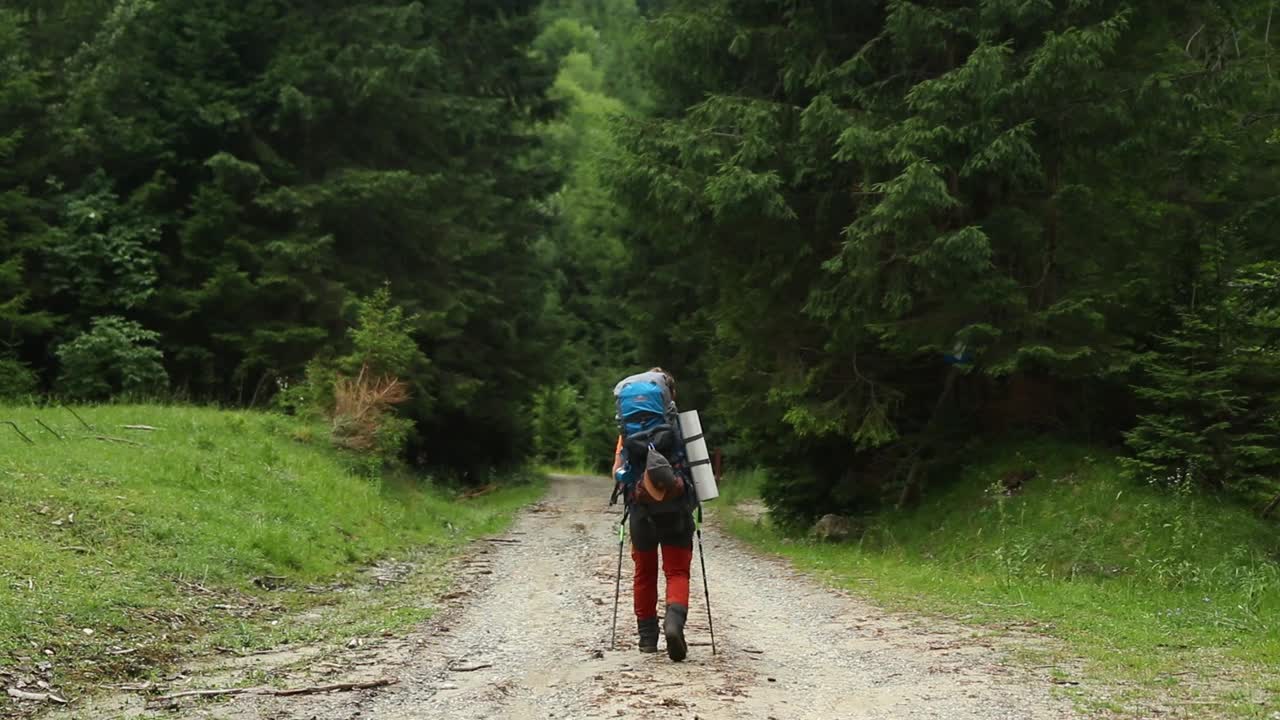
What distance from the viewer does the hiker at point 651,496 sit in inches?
299

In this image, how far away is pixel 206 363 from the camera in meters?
22.6

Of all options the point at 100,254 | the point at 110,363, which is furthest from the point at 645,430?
the point at 100,254

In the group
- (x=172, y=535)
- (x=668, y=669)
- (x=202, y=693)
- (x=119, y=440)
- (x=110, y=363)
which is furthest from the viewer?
(x=110, y=363)

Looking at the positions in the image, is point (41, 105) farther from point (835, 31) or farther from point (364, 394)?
point (835, 31)

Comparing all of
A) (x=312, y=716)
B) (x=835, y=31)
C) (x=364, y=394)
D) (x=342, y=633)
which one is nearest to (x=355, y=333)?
(x=364, y=394)

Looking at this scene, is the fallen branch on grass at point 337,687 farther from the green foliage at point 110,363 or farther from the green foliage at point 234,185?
the green foliage at point 110,363

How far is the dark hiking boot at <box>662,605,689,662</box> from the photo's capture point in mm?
7251

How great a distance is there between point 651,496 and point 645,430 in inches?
19.0

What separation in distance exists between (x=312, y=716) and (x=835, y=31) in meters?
12.8

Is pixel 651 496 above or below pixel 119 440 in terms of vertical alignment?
above

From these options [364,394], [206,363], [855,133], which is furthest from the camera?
[206,363]

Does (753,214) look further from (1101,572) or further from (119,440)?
(119,440)

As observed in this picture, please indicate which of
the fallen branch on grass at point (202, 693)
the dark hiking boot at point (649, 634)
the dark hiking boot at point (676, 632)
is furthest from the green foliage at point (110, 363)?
the dark hiking boot at point (676, 632)

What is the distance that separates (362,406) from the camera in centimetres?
1928
